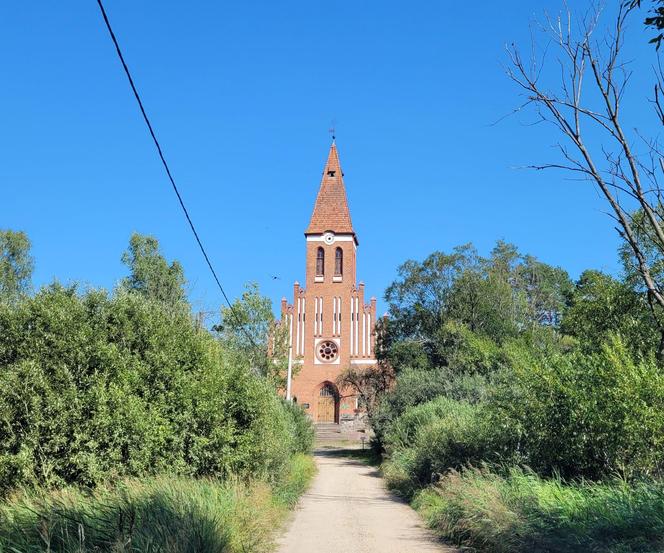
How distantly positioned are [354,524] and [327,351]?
42550 mm

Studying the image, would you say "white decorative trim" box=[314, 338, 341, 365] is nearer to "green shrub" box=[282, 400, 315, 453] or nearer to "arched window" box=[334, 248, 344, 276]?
"arched window" box=[334, 248, 344, 276]

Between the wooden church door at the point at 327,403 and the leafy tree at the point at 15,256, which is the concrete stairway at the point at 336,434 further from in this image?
the leafy tree at the point at 15,256

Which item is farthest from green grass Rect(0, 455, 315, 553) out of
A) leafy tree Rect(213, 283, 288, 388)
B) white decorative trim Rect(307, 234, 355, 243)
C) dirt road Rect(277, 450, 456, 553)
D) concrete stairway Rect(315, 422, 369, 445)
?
white decorative trim Rect(307, 234, 355, 243)

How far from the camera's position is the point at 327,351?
55.1 meters

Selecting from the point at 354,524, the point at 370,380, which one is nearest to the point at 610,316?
the point at 354,524

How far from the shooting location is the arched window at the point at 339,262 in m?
56.2

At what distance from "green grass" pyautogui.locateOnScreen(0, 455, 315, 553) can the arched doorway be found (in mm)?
44162

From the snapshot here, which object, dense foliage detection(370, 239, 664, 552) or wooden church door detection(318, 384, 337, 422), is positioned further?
wooden church door detection(318, 384, 337, 422)

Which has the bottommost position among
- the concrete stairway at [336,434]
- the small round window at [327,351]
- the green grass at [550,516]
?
the concrete stairway at [336,434]

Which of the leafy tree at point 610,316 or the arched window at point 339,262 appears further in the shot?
the arched window at point 339,262

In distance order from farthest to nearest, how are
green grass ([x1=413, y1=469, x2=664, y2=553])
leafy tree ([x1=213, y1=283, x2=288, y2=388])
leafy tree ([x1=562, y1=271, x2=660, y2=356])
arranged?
leafy tree ([x1=213, y1=283, x2=288, y2=388]), leafy tree ([x1=562, y1=271, x2=660, y2=356]), green grass ([x1=413, y1=469, x2=664, y2=553])

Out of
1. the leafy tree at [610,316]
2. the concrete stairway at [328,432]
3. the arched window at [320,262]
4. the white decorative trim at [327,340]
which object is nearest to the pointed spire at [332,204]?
the arched window at [320,262]

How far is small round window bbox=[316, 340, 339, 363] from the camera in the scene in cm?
5478

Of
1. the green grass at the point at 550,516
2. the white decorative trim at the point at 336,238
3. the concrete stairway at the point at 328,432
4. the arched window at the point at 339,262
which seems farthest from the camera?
the white decorative trim at the point at 336,238
